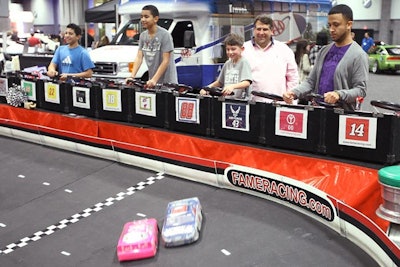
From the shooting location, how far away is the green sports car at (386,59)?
20.9m

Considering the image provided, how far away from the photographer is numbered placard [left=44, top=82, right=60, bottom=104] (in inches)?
259

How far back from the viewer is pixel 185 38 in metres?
11.2

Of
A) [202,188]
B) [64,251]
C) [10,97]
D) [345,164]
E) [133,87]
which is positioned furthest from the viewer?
[10,97]

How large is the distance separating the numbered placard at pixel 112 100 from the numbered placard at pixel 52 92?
909 millimetres

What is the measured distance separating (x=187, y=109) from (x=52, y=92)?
2.33 m

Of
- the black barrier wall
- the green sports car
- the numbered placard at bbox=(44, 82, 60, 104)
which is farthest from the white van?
the green sports car

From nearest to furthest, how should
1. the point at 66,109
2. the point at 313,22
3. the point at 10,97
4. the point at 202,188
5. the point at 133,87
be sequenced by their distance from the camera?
the point at 202,188, the point at 133,87, the point at 66,109, the point at 10,97, the point at 313,22

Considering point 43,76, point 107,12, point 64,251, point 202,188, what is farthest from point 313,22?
point 64,251

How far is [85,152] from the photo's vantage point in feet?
A: 19.4

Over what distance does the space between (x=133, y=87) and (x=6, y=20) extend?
13813 millimetres

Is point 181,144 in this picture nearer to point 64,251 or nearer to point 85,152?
point 85,152

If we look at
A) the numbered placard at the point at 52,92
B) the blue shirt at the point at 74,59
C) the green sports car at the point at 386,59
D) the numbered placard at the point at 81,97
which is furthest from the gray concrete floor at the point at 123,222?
the green sports car at the point at 386,59

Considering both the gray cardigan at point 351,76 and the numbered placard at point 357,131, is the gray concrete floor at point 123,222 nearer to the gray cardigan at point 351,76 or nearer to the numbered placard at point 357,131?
the numbered placard at point 357,131

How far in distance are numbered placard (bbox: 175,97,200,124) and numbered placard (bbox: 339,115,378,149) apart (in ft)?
5.20
